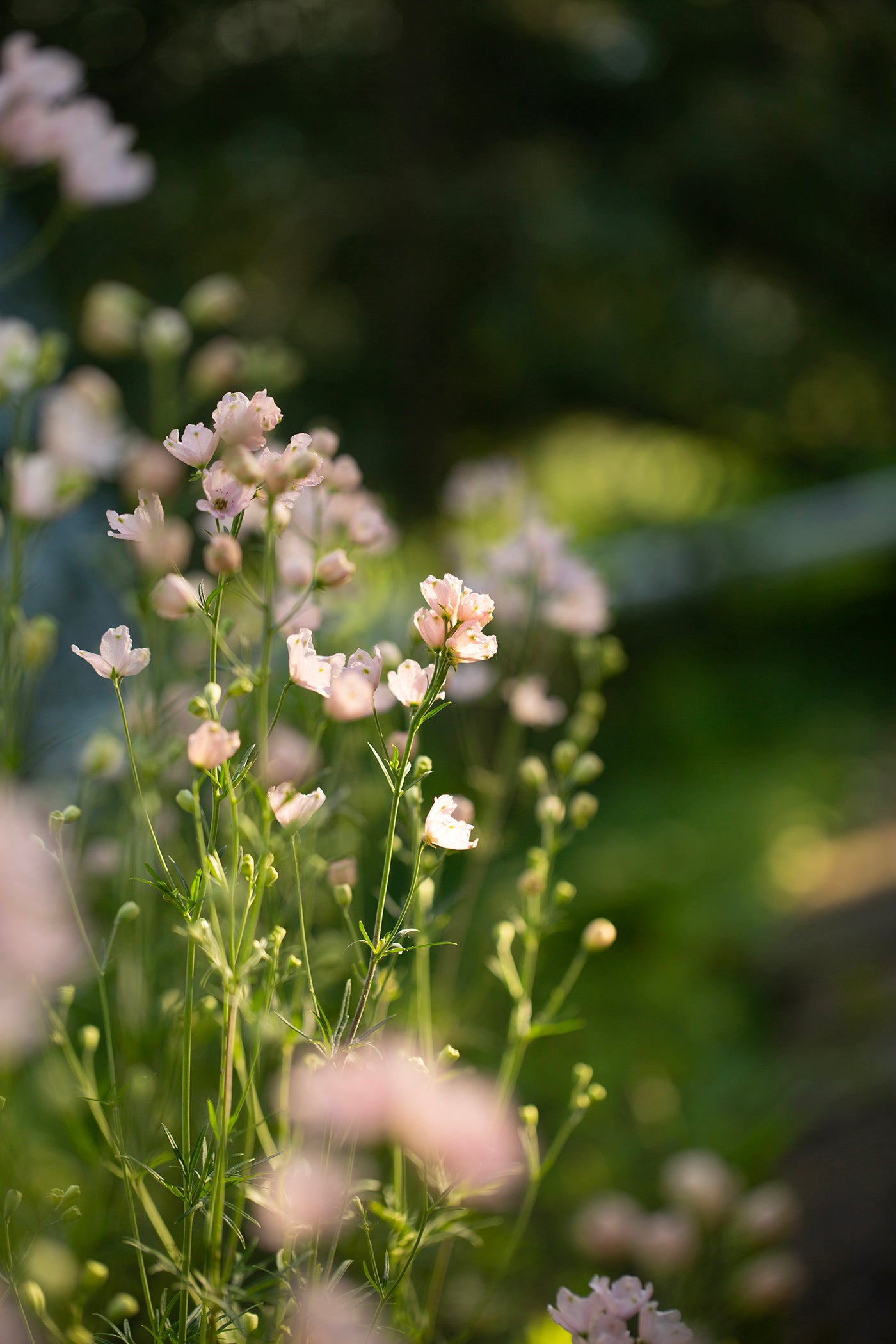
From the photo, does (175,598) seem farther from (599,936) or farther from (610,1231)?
(610,1231)

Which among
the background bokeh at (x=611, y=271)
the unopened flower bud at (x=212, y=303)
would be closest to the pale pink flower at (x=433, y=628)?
the unopened flower bud at (x=212, y=303)

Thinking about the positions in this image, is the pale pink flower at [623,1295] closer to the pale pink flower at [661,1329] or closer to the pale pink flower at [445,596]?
the pale pink flower at [661,1329]

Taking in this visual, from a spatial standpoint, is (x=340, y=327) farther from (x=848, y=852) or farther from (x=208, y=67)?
(x=848, y=852)

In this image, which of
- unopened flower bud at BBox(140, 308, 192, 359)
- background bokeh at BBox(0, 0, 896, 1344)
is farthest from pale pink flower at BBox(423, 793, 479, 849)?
background bokeh at BBox(0, 0, 896, 1344)

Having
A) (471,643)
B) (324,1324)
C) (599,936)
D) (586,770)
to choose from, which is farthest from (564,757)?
(324,1324)

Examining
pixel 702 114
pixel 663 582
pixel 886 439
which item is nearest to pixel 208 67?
pixel 702 114

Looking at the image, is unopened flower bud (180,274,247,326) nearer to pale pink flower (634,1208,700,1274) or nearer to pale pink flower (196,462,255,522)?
pale pink flower (196,462,255,522)
